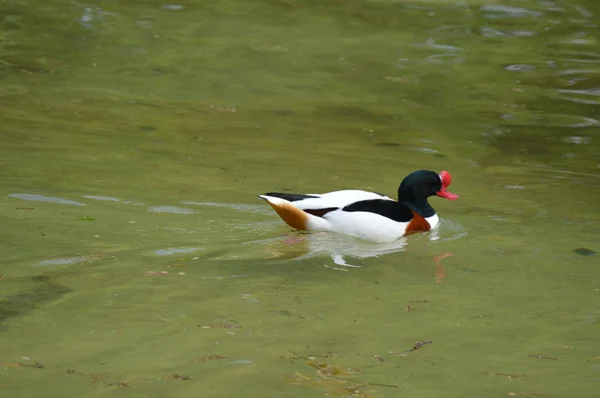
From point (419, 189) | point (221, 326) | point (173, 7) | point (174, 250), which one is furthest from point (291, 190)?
point (173, 7)

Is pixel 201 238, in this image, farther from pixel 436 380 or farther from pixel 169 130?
pixel 169 130

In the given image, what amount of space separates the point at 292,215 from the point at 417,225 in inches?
44.2

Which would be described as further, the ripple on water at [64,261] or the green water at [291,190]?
the ripple on water at [64,261]

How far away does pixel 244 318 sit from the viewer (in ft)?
21.1

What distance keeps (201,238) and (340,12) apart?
11.2 m

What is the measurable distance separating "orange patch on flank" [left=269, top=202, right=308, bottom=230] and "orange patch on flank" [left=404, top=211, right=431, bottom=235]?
2.98 ft

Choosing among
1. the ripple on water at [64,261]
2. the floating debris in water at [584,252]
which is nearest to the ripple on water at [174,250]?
the ripple on water at [64,261]

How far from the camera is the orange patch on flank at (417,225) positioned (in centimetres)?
916

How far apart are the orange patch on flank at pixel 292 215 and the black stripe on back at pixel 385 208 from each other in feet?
1.14

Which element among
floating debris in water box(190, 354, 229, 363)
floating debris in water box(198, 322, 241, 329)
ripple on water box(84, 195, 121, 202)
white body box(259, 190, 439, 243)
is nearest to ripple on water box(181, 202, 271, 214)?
ripple on water box(84, 195, 121, 202)

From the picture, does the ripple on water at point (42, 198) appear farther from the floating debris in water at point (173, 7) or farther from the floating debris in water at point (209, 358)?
the floating debris in water at point (173, 7)

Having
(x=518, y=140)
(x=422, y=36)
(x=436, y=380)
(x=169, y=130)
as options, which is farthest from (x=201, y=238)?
(x=422, y=36)

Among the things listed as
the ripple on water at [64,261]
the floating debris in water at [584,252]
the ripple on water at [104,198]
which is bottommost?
the floating debris in water at [584,252]

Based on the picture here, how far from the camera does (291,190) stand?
35.1 feet
